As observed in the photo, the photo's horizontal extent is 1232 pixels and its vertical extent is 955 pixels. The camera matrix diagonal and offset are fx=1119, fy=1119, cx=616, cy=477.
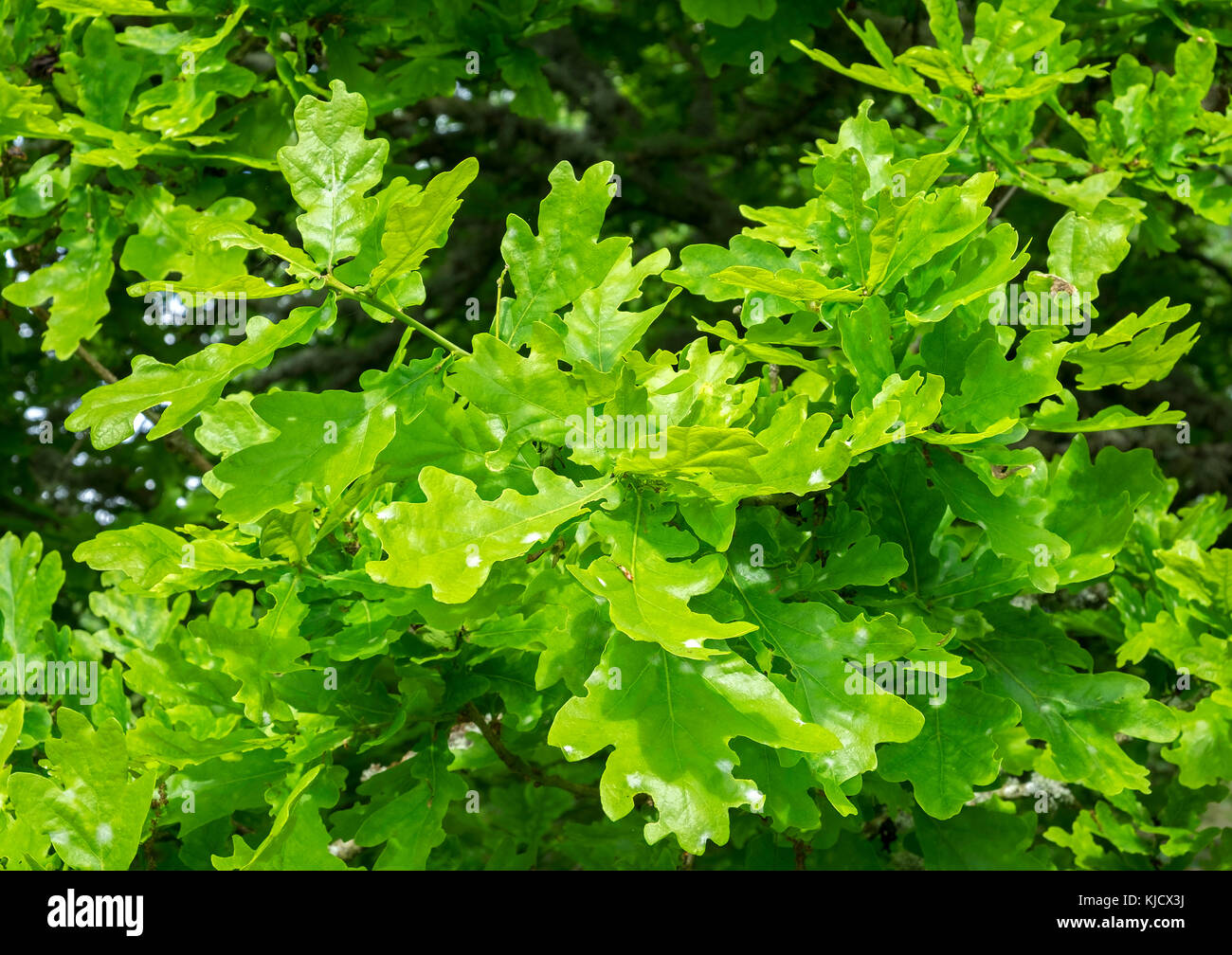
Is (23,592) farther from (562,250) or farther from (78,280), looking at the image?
(562,250)

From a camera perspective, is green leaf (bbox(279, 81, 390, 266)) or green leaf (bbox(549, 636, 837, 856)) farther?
green leaf (bbox(279, 81, 390, 266))

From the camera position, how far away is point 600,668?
1427 millimetres

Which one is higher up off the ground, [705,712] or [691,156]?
[691,156]

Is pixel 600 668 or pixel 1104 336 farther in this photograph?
pixel 1104 336

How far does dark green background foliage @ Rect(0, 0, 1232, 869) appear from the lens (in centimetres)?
146

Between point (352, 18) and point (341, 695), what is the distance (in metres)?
1.89

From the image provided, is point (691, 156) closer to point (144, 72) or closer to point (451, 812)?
point (144, 72)

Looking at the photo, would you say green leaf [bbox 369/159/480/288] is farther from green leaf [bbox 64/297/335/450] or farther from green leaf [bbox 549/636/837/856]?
green leaf [bbox 549/636/837/856]

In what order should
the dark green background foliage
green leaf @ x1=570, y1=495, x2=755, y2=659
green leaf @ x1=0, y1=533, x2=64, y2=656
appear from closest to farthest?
green leaf @ x1=570, y1=495, x2=755, y2=659 → the dark green background foliage → green leaf @ x1=0, y1=533, x2=64, y2=656

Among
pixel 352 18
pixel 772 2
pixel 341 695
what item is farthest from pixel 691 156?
pixel 341 695

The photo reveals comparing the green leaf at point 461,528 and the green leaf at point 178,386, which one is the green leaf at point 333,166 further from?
the green leaf at point 461,528

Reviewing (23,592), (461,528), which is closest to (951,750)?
(461,528)

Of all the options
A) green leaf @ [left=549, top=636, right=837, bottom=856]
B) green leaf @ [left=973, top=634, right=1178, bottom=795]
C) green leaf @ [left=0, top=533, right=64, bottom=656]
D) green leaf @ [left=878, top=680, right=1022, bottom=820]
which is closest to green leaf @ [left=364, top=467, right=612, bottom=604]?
Answer: green leaf @ [left=549, top=636, right=837, bottom=856]

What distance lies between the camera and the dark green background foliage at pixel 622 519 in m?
1.46
